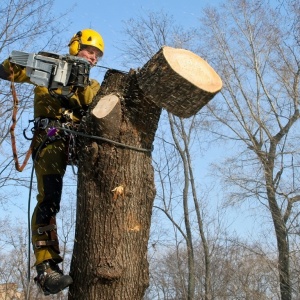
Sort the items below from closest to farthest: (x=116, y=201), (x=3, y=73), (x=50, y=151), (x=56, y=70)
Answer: (x=116, y=201)
(x=56, y=70)
(x=50, y=151)
(x=3, y=73)

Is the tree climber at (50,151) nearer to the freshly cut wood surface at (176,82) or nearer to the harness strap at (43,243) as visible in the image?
the harness strap at (43,243)

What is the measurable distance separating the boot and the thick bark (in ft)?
0.23

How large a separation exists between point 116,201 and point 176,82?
2.47 ft

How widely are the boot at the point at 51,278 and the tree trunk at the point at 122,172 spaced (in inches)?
2.8

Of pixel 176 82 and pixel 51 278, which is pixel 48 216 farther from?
pixel 176 82

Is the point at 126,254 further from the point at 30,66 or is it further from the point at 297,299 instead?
the point at 297,299

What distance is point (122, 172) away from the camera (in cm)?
294

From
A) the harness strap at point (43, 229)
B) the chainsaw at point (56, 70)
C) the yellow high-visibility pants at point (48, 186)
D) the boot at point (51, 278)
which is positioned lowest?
the boot at point (51, 278)

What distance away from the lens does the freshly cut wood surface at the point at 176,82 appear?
294 centimetres

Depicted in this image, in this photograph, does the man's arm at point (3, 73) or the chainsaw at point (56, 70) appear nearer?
the chainsaw at point (56, 70)

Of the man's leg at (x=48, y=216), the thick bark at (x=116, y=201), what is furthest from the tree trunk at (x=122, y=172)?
the man's leg at (x=48, y=216)

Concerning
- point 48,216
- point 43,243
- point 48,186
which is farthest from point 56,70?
point 43,243

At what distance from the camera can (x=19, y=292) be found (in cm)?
2695

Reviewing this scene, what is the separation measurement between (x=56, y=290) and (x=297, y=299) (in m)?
13.1
